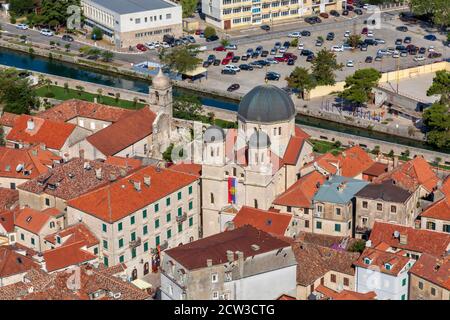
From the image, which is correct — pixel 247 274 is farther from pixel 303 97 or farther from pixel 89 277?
pixel 303 97

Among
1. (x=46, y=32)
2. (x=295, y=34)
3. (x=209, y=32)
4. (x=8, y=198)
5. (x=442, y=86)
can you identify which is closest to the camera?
(x=8, y=198)

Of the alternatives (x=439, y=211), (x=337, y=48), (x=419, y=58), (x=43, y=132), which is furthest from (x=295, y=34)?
(x=439, y=211)

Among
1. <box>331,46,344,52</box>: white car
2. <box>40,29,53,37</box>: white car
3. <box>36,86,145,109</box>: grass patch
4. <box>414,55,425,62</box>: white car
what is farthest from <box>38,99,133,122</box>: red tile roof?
<box>414,55,425,62</box>: white car

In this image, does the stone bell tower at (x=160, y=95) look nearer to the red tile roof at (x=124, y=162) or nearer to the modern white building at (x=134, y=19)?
the red tile roof at (x=124, y=162)

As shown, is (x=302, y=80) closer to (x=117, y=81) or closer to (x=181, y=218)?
(x=117, y=81)

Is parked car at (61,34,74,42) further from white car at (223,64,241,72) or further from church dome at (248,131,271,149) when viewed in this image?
church dome at (248,131,271,149)
